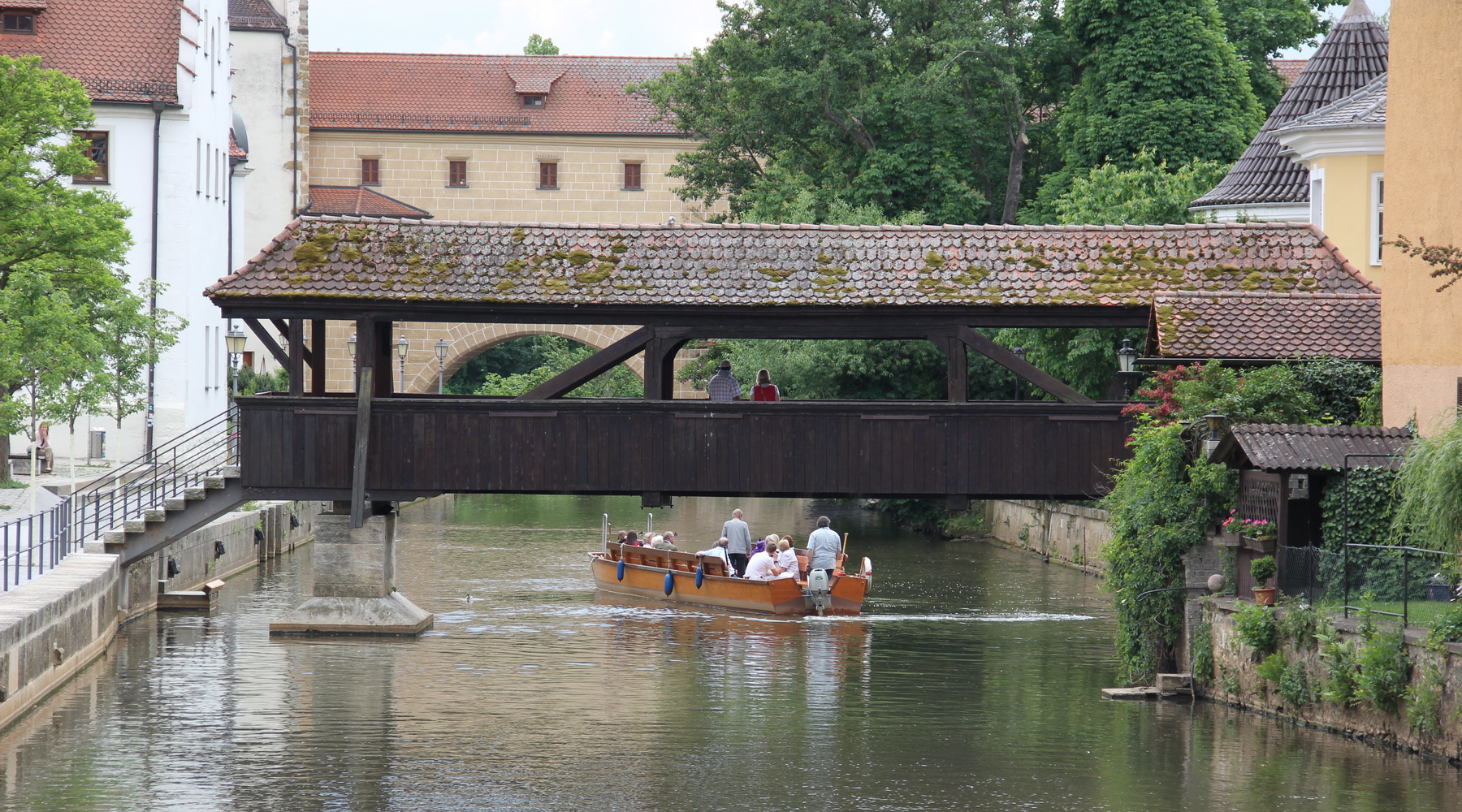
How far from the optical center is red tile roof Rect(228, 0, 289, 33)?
47.6 metres

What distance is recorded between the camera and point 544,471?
66.8ft

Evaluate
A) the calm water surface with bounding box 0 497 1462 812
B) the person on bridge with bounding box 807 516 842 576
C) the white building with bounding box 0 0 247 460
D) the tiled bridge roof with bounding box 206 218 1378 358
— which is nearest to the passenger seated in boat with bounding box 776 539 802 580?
the person on bridge with bounding box 807 516 842 576

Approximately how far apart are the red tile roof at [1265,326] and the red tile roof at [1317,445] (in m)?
2.20

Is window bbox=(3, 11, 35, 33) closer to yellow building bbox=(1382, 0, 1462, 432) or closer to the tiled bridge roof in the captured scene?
the tiled bridge roof

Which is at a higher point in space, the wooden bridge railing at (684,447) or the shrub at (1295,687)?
the wooden bridge railing at (684,447)

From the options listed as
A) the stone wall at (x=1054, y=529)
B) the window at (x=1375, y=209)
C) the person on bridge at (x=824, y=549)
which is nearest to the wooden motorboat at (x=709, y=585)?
the person on bridge at (x=824, y=549)

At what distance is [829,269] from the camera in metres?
20.3

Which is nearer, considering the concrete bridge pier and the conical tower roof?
the concrete bridge pier

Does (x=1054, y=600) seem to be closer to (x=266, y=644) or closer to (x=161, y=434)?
(x=266, y=644)

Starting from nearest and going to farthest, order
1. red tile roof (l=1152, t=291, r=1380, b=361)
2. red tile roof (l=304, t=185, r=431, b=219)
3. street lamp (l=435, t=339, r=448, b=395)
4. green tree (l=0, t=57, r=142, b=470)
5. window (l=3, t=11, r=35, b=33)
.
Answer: red tile roof (l=1152, t=291, r=1380, b=361)
green tree (l=0, t=57, r=142, b=470)
window (l=3, t=11, r=35, b=33)
street lamp (l=435, t=339, r=448, b=395)
red tile roof (l=304, t=185, r=431, b=219)

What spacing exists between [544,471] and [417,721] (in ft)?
15.0

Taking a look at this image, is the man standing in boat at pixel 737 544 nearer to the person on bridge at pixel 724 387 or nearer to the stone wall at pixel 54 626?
the person on bridge at pixel 724 387

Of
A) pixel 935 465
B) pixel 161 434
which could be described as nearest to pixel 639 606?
pixel 935 465

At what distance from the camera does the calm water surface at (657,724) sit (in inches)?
531
